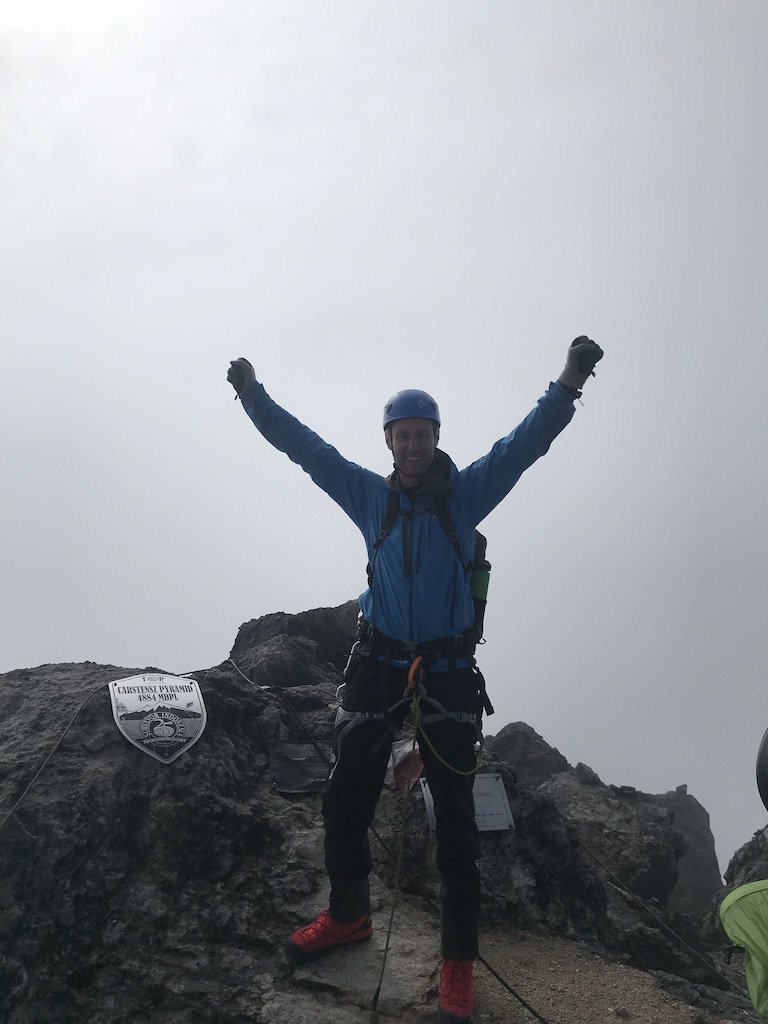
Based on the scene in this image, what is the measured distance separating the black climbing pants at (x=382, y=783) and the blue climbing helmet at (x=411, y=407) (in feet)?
6.19

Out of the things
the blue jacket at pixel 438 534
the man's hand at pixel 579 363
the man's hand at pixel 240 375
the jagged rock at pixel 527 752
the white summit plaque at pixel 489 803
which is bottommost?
the white summit plaque at pixel 489 803

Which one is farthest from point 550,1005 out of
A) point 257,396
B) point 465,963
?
point 257,396

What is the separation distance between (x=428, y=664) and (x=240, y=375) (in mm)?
2784

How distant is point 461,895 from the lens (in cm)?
532

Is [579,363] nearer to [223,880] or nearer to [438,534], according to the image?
[438,534]

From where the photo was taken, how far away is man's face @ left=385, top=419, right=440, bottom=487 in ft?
19.3

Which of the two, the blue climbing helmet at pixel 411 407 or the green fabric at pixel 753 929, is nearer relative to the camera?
the green fabric at pixel 753 929

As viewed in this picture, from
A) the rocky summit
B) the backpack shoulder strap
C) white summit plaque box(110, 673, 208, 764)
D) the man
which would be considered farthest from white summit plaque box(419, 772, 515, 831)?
the backpack shoulder strap

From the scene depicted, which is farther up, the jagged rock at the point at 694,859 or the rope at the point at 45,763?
the rope at the point at 45,763

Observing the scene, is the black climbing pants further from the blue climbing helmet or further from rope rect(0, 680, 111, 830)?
rope rect(0, 680, 111, 830)

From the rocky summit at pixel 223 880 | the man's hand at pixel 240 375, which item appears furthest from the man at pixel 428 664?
the man's hand at pixel 240 375

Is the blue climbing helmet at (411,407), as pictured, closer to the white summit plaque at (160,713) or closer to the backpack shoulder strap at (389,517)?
the backpack shoulder strap at (389,517)

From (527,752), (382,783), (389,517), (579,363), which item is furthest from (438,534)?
(527,752)

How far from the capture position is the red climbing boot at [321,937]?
5.66m
